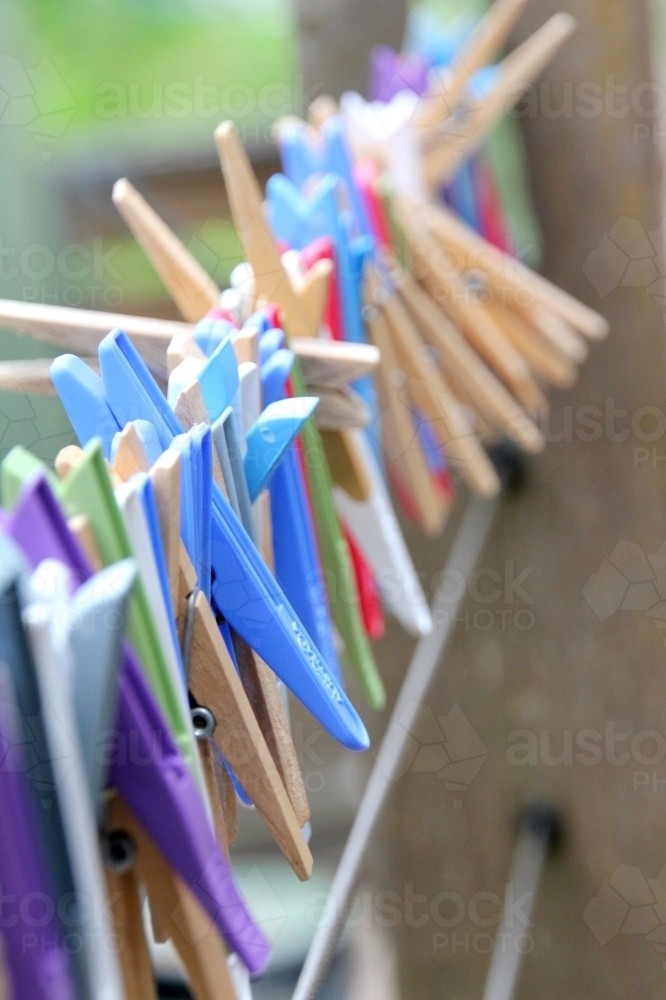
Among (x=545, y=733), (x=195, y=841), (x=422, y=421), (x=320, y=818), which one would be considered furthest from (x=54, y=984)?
(x=320, y=818)

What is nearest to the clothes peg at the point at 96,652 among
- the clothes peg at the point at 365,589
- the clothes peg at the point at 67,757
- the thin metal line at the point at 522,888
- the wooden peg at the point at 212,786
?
the clothes peg at the point at 67,757

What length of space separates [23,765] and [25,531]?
6cm

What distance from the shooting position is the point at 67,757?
28 cm

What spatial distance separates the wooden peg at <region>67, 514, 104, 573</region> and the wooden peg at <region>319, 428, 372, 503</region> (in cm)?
37

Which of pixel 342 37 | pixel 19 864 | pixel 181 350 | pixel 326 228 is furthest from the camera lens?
pixel 342 37

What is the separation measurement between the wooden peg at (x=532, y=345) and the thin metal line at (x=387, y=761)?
9.9 inches

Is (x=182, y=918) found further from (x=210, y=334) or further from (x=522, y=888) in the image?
(x=522, y=888)

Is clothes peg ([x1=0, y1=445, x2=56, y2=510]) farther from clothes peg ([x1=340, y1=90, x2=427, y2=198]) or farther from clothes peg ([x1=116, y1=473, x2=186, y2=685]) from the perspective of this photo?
clothes peg ([x1=340, y1=90, x2=427, y2=198])

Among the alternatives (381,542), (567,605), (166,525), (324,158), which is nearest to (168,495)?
(166,525)

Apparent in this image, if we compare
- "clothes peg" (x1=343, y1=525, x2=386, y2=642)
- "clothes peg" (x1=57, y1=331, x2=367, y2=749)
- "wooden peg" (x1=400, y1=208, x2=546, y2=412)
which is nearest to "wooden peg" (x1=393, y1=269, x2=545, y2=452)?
"wooden peg" (x1=400, y1=208, x2=546, y2=412)

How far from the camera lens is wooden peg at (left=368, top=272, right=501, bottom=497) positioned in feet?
2.72

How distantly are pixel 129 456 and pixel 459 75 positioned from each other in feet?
2.48

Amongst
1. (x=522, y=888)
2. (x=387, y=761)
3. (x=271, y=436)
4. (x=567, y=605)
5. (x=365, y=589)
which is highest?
(x=271, y=436)

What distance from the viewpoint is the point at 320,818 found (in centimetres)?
228
